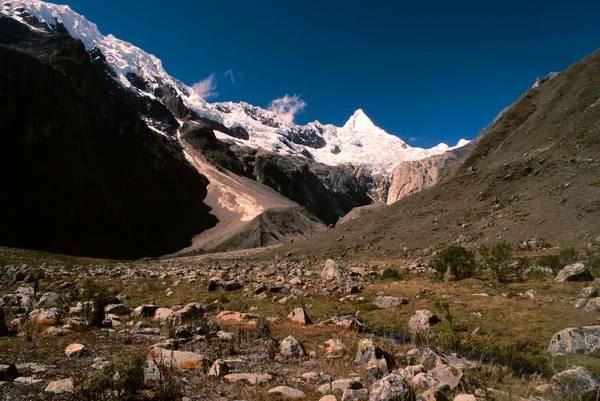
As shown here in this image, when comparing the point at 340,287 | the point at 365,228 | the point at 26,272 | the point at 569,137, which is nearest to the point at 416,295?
the point at 340,287

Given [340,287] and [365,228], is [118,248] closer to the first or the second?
[365,228]

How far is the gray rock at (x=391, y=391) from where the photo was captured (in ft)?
22.1

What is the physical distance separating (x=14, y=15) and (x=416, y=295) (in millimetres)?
227242

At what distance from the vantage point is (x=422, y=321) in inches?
651

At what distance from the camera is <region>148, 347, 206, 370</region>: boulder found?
9180 millimetres

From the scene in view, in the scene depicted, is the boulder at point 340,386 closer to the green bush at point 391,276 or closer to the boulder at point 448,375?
the boulder at point 448,375

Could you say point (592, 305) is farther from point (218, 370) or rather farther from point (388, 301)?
point (218, 370)

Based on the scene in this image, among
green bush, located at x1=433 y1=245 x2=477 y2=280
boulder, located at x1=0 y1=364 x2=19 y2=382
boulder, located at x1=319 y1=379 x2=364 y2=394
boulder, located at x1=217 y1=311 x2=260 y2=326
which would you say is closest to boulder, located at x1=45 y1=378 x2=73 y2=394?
boulder, located at x1=0 y1=364 x2=19 y2=382

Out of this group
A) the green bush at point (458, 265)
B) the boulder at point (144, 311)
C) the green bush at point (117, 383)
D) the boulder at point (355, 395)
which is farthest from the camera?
the green bush at point (458, 265)

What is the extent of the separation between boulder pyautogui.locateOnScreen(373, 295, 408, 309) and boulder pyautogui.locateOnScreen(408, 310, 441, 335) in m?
3.27

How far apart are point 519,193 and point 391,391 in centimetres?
5237

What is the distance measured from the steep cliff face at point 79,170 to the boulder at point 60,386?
9697 centimetres

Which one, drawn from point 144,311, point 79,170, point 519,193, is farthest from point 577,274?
point 79,170

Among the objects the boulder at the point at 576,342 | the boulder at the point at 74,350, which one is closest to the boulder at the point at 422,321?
the boulder at the point at 576,342
